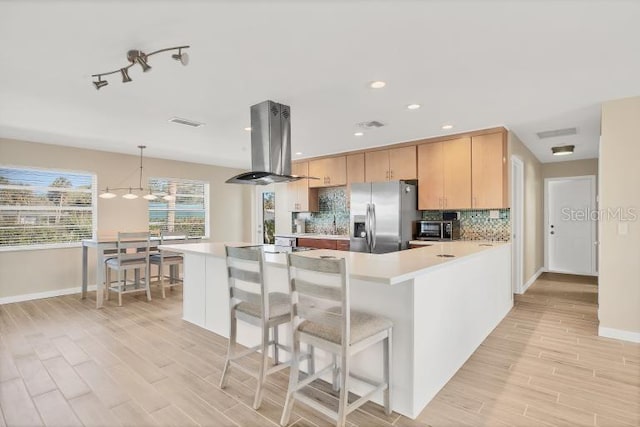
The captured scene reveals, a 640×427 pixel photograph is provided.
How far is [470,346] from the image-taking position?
9.61ft

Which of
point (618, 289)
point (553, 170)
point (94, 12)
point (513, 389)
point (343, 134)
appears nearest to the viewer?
point (94, 12)

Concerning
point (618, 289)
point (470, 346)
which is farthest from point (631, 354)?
point (470, 346)

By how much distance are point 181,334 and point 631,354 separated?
4182 millimetres

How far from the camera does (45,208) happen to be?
5.25m

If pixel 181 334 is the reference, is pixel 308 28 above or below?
above

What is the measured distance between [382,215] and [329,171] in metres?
1.63

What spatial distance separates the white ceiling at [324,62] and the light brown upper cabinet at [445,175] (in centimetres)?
47

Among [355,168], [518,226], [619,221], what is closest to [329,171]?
[355,168]

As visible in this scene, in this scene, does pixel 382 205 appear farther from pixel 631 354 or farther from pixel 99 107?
pixel 99 107

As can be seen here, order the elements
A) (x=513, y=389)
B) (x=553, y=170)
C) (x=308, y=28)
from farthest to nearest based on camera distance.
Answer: (x=553, y=170), (x=513, y=389), (x=308, y=28)

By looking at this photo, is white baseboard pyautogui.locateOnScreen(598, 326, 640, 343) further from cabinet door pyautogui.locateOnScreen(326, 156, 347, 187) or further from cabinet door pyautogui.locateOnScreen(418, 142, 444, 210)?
cabinet door pyautogui.locateOnScreen(326, 156, 347, 187)

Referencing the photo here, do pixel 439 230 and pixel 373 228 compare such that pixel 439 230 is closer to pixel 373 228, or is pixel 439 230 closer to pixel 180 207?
pixel 373 228

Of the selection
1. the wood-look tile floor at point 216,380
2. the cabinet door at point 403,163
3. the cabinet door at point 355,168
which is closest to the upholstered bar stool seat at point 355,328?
the wood-look tile floor at point 216,380

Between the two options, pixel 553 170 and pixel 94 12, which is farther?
pixel 553 170
